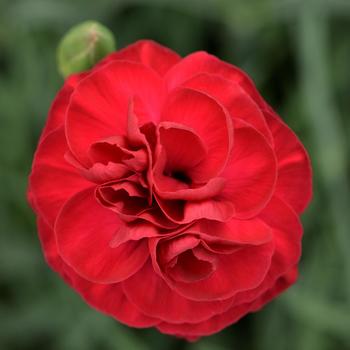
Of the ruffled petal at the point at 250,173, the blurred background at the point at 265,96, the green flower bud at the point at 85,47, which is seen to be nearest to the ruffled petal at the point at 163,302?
the ruffled petal at the point at 250,173

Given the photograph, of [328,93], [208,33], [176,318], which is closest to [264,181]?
[176,318]

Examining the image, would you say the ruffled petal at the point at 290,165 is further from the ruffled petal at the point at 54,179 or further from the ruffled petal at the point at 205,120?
the ruffled petal at the point at 54,179

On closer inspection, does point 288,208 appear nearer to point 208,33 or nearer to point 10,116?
point 10,116

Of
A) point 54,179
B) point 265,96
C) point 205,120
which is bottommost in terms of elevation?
point 265,96

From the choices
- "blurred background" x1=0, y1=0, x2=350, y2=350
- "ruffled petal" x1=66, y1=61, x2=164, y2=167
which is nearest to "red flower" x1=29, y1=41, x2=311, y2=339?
"ruffled petal" x1=66, y1=61, x2=164, y2=167

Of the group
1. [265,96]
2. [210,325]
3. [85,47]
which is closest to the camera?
[210,325]

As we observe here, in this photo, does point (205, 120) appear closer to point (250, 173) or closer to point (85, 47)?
point (250, 173)

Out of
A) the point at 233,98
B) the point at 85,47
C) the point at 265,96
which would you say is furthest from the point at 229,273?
the point at 265,96
